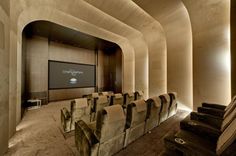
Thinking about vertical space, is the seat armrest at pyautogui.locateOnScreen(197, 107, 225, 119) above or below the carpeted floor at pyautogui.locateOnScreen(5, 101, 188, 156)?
above

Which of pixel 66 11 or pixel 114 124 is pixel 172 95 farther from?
pixel 66 11

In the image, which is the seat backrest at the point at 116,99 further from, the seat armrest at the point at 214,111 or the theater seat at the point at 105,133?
the seat armrest at the point at 214,111

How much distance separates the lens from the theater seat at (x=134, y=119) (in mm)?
1842

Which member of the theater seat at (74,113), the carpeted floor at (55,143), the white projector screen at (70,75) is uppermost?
the white projector screen at (70,75)

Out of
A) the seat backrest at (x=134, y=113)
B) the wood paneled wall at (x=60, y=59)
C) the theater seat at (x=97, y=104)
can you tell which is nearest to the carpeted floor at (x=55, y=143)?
the seat backrest at (x=134, y=113)

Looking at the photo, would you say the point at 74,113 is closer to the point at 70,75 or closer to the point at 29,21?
the point at 29,21

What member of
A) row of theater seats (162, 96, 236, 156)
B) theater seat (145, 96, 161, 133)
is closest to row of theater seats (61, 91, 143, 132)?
theater seat (145, 96, 161, 133)

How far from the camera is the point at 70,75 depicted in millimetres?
6992

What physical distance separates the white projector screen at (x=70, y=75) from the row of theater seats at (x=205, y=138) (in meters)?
6.58

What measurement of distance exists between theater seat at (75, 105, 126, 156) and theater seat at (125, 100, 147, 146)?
22cm

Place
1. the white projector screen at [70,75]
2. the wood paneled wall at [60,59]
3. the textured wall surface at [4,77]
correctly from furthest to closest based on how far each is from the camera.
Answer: the white projector screen at [70,75], the wood paneled wall at [60,59], the textured wall surface at [4,77]

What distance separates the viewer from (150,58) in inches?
214

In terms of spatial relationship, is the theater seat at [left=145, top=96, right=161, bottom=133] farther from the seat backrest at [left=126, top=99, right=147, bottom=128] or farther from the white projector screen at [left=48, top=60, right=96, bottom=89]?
the white projector screen at [left=48, top=60, right=96, bottom=89]

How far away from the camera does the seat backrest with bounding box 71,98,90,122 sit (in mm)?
2521
